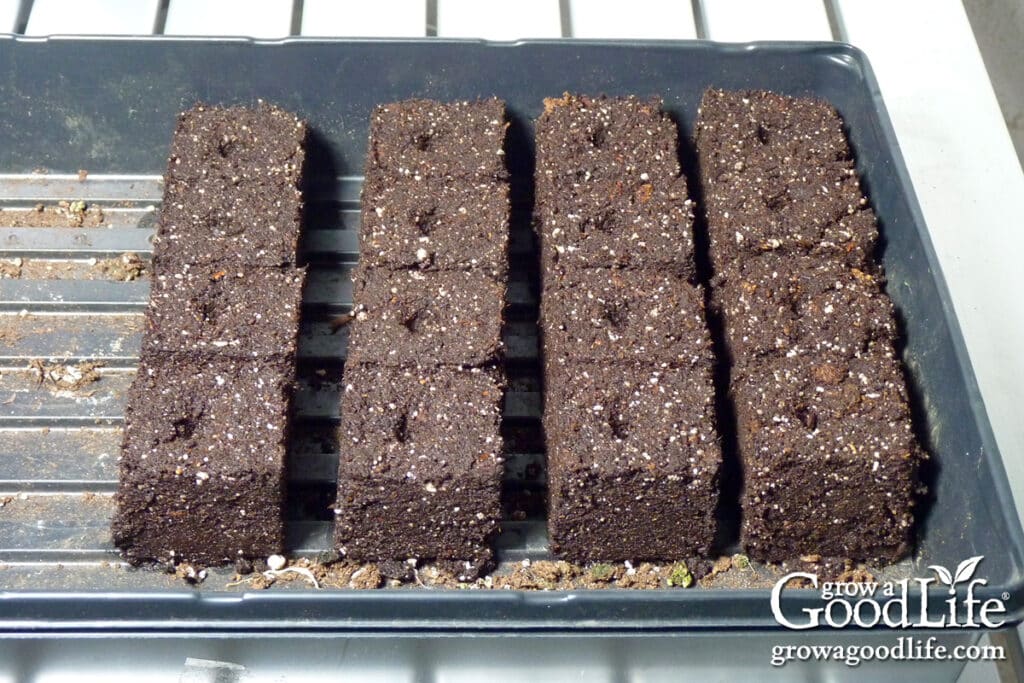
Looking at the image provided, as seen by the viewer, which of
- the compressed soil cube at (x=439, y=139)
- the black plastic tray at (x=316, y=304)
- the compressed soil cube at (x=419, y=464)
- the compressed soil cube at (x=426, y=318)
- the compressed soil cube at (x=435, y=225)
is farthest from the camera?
the compressed soil cube at (x=439, y=139)

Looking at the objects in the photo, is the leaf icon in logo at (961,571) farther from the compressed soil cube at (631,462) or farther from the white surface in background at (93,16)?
→ the white surface in background at (93,16)

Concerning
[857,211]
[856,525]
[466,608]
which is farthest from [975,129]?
[466,608]

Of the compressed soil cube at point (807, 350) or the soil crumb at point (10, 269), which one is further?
the soil crumb at point (10, 269)

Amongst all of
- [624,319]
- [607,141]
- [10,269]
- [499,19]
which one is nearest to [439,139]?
[607,141]

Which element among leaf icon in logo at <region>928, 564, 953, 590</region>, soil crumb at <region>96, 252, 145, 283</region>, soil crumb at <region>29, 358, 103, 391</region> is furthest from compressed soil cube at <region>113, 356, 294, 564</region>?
leaf icon in logo at <region>928, 564, 953, 590</region>

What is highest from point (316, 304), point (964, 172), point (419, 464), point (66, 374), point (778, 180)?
point (964, 172)

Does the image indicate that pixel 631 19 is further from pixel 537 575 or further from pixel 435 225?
pixel 537 575

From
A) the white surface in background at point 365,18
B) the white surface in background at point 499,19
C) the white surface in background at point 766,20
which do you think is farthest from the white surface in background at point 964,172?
the white surface in background at point 365,18

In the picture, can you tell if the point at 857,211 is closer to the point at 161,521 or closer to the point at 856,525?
the point at 856,525
